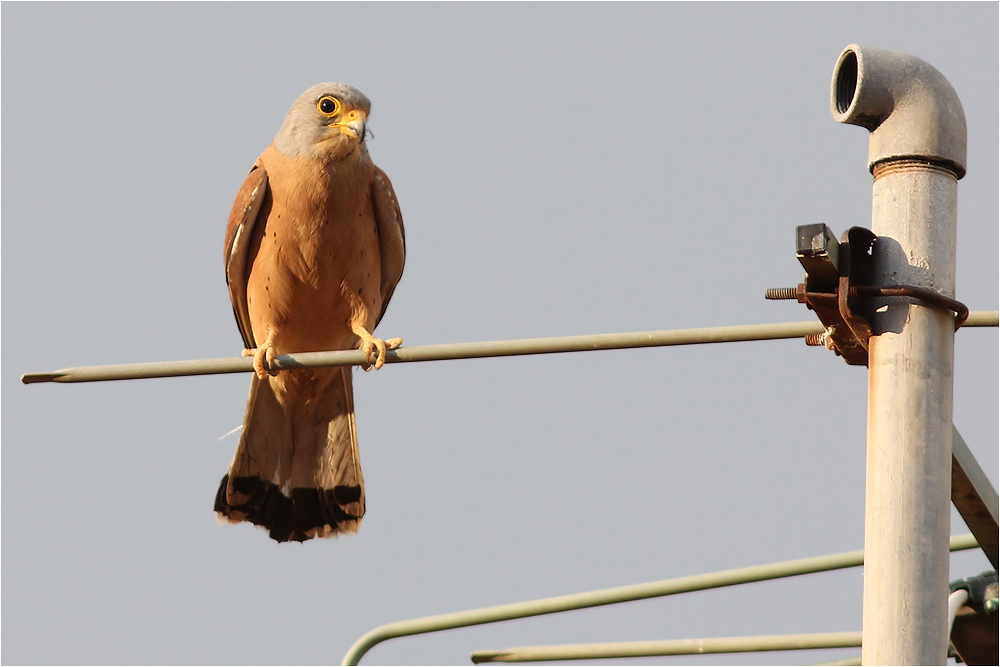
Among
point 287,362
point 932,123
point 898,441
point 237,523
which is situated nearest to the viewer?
point 898,441

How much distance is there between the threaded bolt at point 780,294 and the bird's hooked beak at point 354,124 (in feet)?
9.45

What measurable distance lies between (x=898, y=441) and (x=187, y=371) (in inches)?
73.3

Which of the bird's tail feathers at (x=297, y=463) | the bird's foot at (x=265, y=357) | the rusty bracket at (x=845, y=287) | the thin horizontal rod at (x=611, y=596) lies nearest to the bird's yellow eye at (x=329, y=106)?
the bird's foot at (x=265, y=357)

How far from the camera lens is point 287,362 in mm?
3893

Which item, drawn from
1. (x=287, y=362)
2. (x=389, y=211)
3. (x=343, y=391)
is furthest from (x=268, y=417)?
(x=287, y=362)

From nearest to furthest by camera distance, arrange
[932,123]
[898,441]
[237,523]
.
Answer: [898,441] < [932,123] < [237,523]

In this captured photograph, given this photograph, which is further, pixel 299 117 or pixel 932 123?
pixel 299 117

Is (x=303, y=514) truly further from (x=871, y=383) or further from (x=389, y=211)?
(x=871, y=383)

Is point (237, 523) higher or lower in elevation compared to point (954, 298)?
lower

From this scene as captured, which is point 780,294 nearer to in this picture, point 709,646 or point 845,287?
point 845,287

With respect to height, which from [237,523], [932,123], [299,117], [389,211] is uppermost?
[299,117]

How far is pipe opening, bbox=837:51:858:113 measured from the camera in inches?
113

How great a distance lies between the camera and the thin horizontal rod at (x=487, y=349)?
120 inches

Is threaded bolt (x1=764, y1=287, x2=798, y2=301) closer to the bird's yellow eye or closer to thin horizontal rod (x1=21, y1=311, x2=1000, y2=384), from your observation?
thin horizontal rod (x1=21, y1=311, x2=1000, y2=384)
